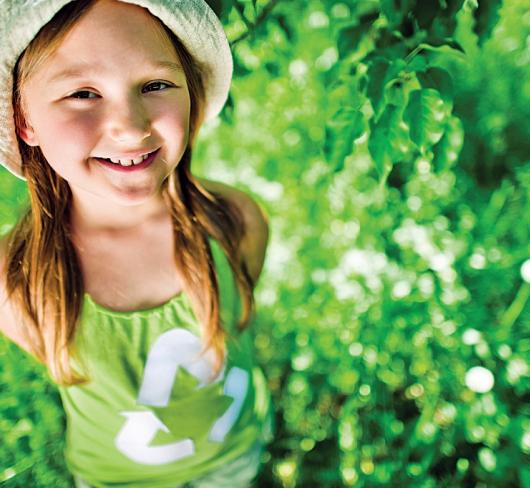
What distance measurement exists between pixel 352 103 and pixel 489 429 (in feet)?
3.23

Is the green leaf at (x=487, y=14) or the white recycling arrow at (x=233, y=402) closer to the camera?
the green leaf at (x=487, y=14)

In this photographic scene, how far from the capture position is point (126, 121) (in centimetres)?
96

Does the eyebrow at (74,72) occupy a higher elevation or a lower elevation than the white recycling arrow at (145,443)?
higher

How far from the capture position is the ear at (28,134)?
3.48ft

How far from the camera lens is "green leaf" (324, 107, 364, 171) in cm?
122

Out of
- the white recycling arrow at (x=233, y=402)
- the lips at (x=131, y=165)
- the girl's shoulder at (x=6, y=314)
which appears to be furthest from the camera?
the white recycling arrow at (x=233, y=402)

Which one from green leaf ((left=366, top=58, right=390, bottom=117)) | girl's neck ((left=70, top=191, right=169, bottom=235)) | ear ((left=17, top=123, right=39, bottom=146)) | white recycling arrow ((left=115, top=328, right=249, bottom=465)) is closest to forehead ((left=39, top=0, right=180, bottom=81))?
ear ((left=17, top=123, right=39, bottom=146))

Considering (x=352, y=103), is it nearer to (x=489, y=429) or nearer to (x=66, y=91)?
(x=66, y=91)

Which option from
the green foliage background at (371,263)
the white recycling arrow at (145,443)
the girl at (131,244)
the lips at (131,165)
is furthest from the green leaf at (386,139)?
the white recycling arrow at (145,443)

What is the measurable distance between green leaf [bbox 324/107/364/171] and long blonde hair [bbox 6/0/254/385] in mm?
281

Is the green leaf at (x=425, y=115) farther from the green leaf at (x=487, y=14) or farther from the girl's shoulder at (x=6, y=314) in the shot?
the girl's shoulder at (x=6, y=314)

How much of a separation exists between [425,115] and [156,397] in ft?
2.68

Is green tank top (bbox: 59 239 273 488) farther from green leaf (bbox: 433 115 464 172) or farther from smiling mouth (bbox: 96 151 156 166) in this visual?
green leaf (bbox: 433 115 464 172)

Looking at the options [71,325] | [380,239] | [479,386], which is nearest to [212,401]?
[71,325]
